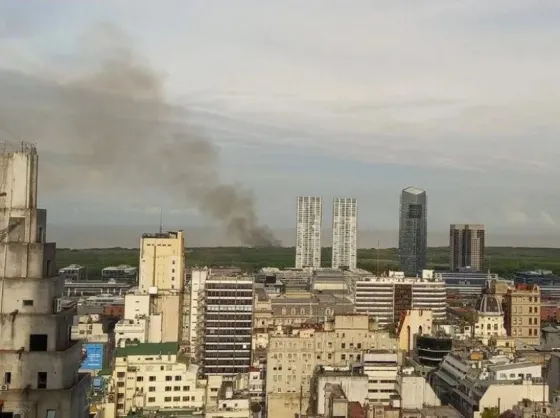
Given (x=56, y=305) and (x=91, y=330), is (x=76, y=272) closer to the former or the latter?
(x=91, y=330)

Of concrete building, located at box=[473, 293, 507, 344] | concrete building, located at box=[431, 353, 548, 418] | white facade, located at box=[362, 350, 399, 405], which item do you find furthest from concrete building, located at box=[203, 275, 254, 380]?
concrete building, located at box=[473, 293, 507, 344]

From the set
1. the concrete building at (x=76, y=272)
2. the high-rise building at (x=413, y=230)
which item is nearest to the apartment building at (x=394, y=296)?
the concrete building at (x=76, y=272)

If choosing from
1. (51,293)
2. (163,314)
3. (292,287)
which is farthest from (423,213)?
(51,293)

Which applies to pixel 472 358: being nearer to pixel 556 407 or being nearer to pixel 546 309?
pixel 556 407

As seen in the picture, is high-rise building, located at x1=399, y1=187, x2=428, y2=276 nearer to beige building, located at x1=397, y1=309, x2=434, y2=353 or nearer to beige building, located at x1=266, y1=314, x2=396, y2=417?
beige building, located at x1=397, y1=309, x2=434, y2=353

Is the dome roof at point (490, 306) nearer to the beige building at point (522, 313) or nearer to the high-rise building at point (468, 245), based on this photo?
the beige building at point (522, 313)

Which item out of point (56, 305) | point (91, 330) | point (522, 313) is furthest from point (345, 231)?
point (56, 305)
